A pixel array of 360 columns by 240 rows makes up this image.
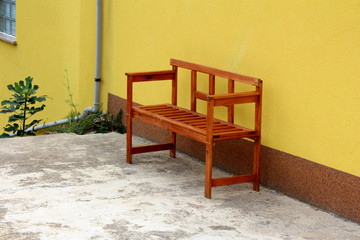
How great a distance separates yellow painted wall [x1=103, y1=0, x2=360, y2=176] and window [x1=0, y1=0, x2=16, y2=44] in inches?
163

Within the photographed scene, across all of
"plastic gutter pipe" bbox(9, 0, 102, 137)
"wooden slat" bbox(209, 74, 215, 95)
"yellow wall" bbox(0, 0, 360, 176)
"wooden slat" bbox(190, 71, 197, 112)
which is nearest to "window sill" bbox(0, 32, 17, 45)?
"yellow wall" bbox(0, 0, 360, 176)

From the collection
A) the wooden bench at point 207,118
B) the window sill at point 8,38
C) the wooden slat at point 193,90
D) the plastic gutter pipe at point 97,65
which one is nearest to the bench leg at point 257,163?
the wooden bench at point 207,118

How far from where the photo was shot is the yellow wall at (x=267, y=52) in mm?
4641

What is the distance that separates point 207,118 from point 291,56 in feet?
2.39

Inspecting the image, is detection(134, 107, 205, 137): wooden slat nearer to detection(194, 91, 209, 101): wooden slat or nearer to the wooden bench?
the wooden bench

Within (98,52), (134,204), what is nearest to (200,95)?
(134,204)

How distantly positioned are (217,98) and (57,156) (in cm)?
180

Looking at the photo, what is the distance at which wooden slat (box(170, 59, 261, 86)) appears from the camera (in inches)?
204

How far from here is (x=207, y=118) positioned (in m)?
4.95

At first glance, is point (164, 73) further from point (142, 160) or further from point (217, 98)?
point (217, 98)

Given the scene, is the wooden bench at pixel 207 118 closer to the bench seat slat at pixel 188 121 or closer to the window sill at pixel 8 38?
the bench seat slat at pixel 188 121

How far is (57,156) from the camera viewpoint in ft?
20.1

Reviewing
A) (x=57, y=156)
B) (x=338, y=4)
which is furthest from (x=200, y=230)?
(x=57, y=156)

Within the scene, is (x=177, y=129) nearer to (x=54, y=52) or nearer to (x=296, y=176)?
(x=296, y=176)
